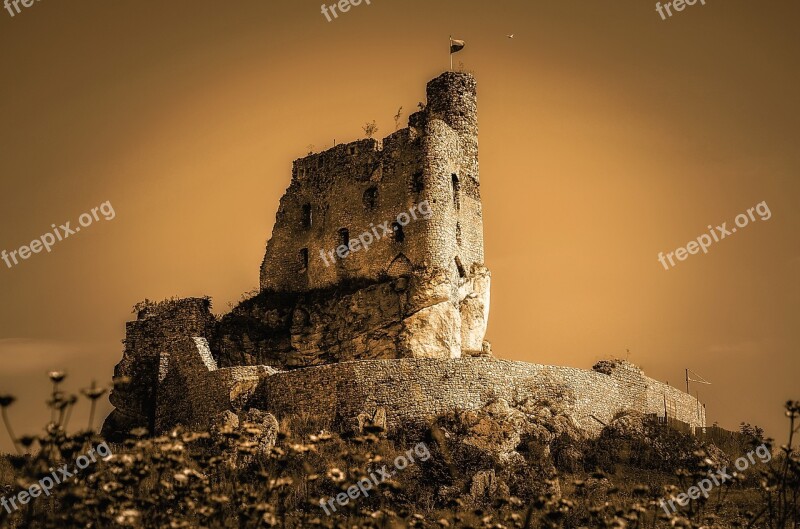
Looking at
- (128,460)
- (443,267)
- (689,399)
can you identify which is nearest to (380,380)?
(443,267)

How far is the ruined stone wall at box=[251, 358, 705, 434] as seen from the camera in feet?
147

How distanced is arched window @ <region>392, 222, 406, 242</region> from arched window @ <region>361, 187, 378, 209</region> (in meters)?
1.73

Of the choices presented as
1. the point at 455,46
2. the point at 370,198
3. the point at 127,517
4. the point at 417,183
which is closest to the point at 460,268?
the point at 417,183

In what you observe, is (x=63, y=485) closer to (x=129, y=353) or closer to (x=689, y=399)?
(x=129, y=353)

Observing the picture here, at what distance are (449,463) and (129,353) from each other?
17857mm

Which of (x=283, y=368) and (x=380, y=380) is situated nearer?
(x=380, y=380)

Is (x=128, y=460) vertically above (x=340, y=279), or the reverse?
(x=340, y=279)

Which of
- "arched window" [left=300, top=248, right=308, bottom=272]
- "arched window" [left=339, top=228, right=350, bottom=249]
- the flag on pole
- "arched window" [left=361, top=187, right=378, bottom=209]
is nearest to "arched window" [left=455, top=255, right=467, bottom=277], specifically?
"arched window" [left=361, top=187, right=378, bottom=209]

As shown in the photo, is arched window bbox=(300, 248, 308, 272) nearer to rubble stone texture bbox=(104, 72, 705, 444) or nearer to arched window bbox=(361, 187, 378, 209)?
rubble stone texture bbox=(104, 72, 705, 444)

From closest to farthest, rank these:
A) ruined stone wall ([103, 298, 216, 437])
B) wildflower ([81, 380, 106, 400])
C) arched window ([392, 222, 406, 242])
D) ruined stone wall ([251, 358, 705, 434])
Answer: wildflower ([81, 380, 106, 400]) < ruined stone wall ([251, 358, 705, 434]) < arched window ([392, 222, 406, 242]) < ruined stone wall ([103, 298, 216, 437])

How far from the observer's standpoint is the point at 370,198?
54.3 m

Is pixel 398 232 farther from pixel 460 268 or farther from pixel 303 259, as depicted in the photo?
pixel 303 259

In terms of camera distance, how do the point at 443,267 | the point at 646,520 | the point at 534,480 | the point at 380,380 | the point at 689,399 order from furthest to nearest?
the point at 689,399
the point at 443,267
the point at 380,380
the point at 534,480
the point at 646,520

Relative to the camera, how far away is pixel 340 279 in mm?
54281
